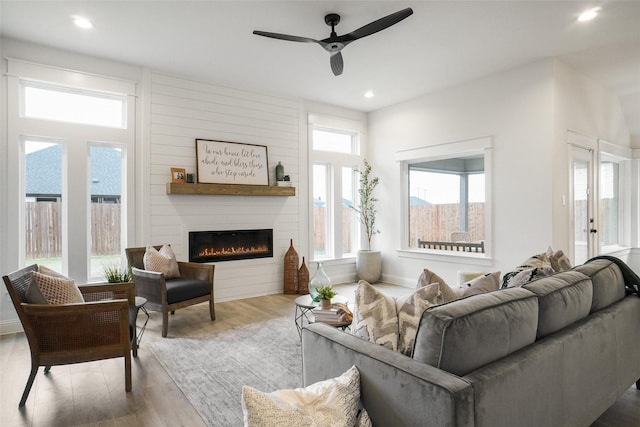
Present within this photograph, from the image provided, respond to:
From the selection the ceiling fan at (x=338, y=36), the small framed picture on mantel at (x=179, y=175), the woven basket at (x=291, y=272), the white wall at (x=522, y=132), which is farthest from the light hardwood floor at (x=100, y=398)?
the ceiling fan at (x=338, y=36)

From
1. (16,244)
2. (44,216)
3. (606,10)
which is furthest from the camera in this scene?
(44,216)

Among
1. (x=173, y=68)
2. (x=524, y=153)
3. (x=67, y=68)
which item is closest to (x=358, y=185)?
(x=524, y=153)

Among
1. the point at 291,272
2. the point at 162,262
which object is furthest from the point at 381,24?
the point at 291,272

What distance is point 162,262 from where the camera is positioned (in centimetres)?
412

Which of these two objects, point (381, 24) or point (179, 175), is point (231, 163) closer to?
point (179, 175)

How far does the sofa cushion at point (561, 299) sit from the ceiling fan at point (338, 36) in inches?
82.5

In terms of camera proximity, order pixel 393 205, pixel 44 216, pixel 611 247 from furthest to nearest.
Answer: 1. pixel 393 205
2. pixel 611 247
3. pixel 44 216

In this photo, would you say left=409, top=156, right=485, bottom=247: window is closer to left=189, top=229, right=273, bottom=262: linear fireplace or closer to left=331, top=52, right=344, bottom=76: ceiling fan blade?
left=189, top=229, right=273, bottom=262: linear fireplace

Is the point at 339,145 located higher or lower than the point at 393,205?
higher

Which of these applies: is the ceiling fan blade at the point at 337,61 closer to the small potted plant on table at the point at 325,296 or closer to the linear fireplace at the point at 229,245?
the small potted plant on table at the point at 325,296

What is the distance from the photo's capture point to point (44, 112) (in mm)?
4168

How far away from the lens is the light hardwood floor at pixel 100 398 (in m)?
2.24

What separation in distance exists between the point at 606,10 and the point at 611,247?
13.0ft

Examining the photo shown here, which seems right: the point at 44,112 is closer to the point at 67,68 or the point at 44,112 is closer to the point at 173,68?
the point at 67,68
